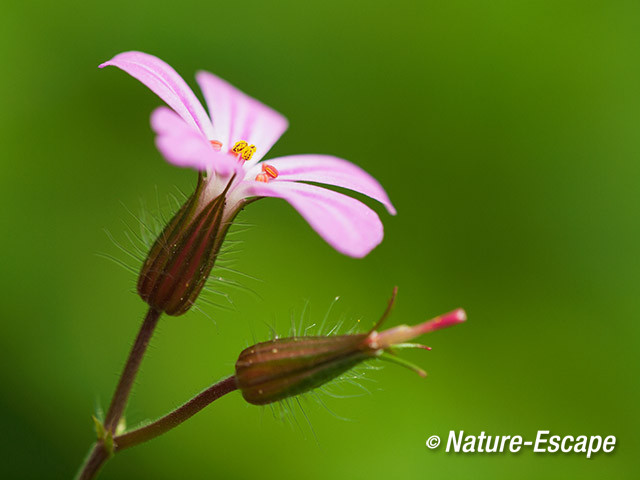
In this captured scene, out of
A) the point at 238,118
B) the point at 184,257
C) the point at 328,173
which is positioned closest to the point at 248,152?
the point at 238,118

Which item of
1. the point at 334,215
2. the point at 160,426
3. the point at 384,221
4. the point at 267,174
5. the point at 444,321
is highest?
the point at 384,221

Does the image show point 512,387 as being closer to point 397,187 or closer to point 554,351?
point 554,351

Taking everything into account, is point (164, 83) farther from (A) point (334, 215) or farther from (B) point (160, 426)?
(B) point (160, 426)

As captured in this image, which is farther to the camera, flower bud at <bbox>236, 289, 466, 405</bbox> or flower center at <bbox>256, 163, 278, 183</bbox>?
flower center at <bbox>256, 163, 278, 183</bbox>

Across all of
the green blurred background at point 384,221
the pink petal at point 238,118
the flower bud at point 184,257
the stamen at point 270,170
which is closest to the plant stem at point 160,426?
the flower bud at point 184,257

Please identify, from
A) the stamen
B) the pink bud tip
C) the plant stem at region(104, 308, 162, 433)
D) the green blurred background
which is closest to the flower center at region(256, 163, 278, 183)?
the stamen

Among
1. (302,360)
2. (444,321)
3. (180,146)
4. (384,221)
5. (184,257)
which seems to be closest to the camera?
(180,146)

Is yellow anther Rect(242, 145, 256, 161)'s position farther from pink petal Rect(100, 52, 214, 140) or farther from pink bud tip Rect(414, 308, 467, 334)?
pink bud tip Rect(414, 308, 467, 334)

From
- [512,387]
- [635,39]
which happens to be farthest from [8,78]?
[635,39]
